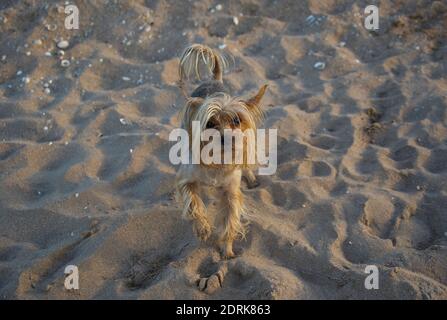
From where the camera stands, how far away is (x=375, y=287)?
10.5 feet

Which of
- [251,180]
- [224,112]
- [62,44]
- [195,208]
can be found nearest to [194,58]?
[224,112]

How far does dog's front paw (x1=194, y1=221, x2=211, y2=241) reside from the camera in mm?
3670

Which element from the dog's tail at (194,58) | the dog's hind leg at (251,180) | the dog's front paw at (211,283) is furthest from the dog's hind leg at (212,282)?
the dog's tail at (194,58)

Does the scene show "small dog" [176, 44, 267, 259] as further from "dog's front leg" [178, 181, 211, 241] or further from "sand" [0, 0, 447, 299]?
"sand" [0, 0, 447, 299]

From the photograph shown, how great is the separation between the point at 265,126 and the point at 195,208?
158cm

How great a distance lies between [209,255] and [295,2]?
4170 mm

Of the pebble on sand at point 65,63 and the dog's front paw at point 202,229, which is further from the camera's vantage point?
the pebble on sand at point 65,63

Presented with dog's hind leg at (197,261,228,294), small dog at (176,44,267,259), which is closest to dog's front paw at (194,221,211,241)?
small dog at (176,44,267,259)

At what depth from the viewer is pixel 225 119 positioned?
3.26m

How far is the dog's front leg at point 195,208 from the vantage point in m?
3.65

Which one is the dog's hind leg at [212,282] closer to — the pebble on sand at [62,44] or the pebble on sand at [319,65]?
the pebble on sand at [319,65]

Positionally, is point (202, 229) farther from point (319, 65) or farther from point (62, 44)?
point (62, 44)
